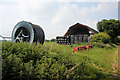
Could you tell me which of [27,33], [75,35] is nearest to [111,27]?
[75,35]

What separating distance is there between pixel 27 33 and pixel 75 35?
19.9m

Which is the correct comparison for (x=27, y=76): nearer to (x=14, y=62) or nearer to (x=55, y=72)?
(x=14, y=62)

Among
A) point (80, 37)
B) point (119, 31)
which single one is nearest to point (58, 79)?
point (80, 37)

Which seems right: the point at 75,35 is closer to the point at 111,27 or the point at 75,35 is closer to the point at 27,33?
the point at 111,27

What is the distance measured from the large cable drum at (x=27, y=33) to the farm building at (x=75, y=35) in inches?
505

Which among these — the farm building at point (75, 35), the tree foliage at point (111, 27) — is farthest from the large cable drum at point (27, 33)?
the tree foliage at point (111, 27)

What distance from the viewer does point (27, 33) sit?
34.3 feet

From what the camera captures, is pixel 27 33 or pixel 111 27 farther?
pixel 111 27

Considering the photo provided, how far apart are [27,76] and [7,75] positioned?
2.15ft

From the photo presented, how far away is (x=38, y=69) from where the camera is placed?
4.19m

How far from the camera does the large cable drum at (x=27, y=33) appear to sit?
10.2 m

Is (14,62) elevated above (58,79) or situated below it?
above

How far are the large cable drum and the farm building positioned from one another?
1283cm

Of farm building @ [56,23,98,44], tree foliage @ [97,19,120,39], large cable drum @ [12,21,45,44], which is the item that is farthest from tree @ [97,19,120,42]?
large cable drum @ [12,21,45,44]
